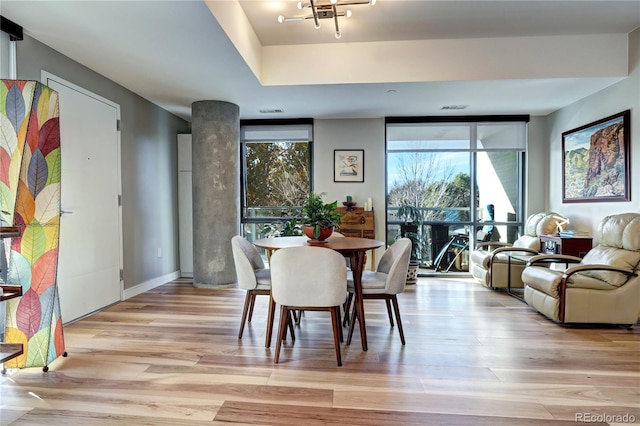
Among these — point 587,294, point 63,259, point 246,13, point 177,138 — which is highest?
point 246,13

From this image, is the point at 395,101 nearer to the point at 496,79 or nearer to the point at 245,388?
the point at 496,79

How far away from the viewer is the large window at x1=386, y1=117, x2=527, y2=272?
550cm

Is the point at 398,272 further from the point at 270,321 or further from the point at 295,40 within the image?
the point at 295,40

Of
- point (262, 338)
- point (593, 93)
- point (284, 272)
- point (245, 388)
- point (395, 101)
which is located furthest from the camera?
point (395, 101)

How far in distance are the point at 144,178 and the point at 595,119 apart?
5.89 meters

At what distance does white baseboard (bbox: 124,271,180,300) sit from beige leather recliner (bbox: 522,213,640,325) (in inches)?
182

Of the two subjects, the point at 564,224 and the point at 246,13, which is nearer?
the point at 246,13

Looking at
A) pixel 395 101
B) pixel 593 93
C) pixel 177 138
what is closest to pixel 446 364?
pixel 395 101

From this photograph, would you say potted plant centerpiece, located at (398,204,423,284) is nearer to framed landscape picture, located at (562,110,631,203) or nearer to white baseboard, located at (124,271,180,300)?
framed landscape picture, located at (562,110,631,203)

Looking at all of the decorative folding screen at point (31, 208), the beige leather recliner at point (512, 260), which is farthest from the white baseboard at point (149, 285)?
the beige leather recliner at point (512, 260)

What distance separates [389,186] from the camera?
5617 millimetres

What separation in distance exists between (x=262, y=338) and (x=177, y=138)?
3.82 m

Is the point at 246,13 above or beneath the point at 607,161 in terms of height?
above

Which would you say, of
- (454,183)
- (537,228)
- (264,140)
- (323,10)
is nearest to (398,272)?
(323,10)
